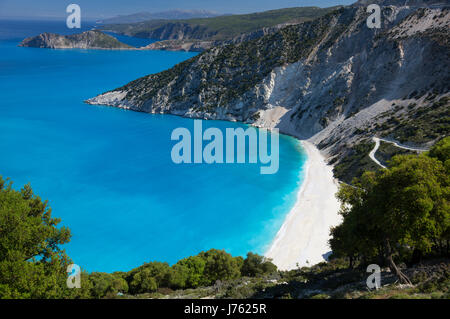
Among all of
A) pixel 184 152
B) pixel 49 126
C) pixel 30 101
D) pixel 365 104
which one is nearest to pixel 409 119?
pixel 365 104

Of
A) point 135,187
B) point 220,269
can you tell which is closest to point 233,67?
point 135,187

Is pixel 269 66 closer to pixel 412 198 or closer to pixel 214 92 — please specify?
pixel 214 92

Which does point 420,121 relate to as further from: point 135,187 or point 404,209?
point 135,187

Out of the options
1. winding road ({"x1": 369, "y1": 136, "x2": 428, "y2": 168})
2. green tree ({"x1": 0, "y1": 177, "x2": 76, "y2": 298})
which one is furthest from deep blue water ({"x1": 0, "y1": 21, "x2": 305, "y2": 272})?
green tree ({"x1": 0, "y1": 177, "x2": 76, "y2": 298})

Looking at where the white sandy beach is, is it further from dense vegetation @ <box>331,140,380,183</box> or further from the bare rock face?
the bare rock face

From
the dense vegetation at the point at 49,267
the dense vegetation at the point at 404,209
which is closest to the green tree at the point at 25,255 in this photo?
the dense vegetation at the point at 49,267

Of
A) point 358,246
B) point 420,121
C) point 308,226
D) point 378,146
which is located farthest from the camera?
point 378,146
